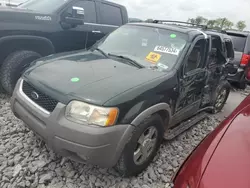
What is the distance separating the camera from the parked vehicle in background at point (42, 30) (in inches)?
154


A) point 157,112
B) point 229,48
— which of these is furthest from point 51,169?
point 229,48

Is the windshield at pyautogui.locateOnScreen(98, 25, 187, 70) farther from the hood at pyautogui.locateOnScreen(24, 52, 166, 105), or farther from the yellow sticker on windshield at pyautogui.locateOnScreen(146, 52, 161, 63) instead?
the hood at pyautogui.locateOnScreen(24, 52, 166, 105)

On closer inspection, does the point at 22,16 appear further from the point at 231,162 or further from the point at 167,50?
the point at 231,162

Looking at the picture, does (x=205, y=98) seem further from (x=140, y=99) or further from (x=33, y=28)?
(x=33, y=28)

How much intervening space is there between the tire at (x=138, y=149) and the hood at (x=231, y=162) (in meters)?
0.83

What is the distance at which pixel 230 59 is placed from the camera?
4754 millimetres

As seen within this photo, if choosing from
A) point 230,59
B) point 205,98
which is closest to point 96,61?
point 205,98

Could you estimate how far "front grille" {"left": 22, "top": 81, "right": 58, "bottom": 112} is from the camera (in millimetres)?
2292

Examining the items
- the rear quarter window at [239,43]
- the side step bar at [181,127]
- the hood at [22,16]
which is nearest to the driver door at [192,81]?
the side step bar at [181,127]

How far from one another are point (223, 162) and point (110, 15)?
16.0ft

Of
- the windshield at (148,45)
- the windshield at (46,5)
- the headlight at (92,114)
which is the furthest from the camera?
the windshield at (46,5)

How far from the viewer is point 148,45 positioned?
10.6 ft

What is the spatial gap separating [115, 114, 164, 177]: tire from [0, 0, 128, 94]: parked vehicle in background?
2.62 m

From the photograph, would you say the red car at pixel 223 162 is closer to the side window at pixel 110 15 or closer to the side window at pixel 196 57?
the side window at pixel 196 57
